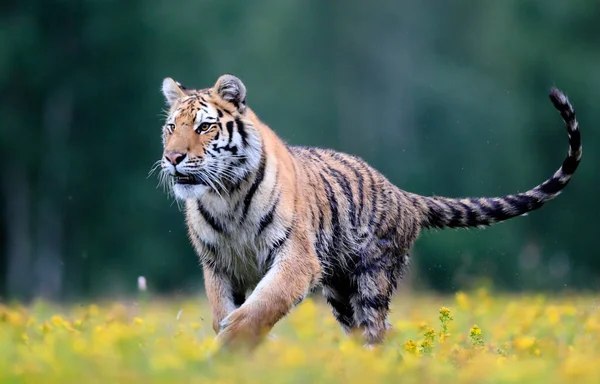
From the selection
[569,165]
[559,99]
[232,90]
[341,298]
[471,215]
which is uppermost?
[559,99]

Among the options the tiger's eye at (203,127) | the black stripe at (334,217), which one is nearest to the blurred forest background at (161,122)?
the black stripe at (334,217)

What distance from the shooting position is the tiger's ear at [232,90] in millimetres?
7281

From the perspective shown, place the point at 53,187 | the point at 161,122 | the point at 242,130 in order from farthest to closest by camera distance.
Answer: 1. the point at 161,122
2. the point at 53,187
3. the point at 242,130

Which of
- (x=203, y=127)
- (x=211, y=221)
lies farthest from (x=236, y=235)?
(x=203, y=127)

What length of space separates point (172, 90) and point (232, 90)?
477 mm

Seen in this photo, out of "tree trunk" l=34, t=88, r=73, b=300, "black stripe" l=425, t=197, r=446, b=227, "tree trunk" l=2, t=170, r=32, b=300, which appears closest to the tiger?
"black stripe" l=425, t=197, r=446, b=227

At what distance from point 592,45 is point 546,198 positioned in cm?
2112

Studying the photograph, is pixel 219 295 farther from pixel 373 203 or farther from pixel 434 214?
pixel 434 214

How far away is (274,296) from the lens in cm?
675

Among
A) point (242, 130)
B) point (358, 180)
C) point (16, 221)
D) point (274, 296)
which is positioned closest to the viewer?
point (274, 296)

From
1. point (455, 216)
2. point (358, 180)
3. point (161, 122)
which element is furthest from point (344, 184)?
point (161, 122)

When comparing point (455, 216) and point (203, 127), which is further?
point (455, 216)

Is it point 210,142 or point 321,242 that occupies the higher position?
point 210,142

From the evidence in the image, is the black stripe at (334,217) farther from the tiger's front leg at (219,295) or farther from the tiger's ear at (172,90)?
the tiger's ear at (172,90)
